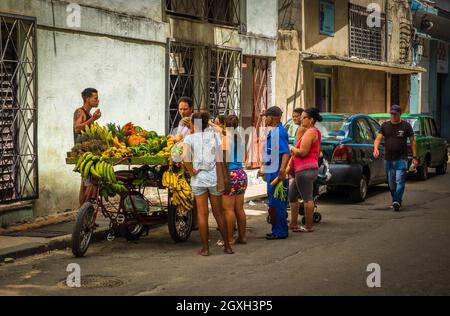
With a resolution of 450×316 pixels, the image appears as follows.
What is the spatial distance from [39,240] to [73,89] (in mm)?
3610

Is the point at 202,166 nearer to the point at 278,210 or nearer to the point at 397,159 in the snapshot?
the point at 278,210

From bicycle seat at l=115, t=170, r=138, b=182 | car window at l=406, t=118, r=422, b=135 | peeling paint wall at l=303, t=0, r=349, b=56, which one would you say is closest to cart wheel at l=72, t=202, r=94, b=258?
bicycle seat at l=115, t=170, r=138, b=182

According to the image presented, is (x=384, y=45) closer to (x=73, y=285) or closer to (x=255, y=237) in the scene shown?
(x=255, y=237)

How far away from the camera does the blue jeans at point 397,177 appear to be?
558 inches

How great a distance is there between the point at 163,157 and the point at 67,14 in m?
4.12

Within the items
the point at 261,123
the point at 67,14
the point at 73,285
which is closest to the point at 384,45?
the point at 261,123

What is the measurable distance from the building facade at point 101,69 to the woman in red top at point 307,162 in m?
3.93

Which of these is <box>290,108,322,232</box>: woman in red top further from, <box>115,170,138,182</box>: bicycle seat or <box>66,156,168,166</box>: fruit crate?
<box>115,170,138,182</box>: bicycle seat

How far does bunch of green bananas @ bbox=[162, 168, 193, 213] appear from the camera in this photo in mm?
10500

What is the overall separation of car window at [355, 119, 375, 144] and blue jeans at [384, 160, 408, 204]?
1421mm

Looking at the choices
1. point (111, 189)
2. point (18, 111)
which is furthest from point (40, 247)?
point (18, 111)

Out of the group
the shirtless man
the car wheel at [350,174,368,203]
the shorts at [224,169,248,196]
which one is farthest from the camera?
the car wheel at [350,174,368,203]

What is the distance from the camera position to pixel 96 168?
10.3 m

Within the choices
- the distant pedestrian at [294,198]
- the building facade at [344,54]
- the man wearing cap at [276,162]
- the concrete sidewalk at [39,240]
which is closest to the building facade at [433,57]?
the building facade at [344,54]
